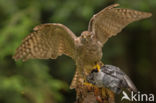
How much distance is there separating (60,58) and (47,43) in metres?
3.10

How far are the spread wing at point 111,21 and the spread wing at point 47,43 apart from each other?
26 centimetres

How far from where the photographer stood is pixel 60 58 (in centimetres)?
693

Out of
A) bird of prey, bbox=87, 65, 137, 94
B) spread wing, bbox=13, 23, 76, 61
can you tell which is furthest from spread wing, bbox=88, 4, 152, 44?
bird of prey, bbox=87, 65, 137, 94

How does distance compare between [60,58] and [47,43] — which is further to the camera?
[60,58]

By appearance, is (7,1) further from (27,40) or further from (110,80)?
(110,80)

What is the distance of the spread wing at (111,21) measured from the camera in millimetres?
3764

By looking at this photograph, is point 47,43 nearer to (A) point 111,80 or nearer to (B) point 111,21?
(B) point 111,21

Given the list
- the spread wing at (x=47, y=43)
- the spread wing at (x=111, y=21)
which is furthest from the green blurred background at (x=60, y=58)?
the spread wing at (x=111, y=21)

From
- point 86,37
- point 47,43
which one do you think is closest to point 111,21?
point 86,37

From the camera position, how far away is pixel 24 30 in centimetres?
588

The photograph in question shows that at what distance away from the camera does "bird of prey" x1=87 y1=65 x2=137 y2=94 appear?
121 inches

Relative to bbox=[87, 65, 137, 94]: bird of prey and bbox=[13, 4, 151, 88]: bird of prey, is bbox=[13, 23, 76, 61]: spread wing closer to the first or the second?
bbox=[13, 4, 151, 88]: bird of prey

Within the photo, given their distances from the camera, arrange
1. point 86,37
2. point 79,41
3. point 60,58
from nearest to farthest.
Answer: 1. point 86,37
2. point 79,41
3. point 60,58

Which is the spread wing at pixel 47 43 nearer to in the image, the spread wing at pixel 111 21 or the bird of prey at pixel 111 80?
the spread wing at pixel 111 21
